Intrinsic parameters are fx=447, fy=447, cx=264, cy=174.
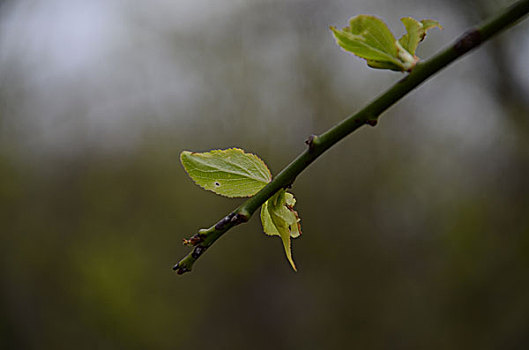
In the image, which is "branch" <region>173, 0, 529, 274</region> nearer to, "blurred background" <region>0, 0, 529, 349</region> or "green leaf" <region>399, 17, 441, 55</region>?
"green leaf" <region>399, 17, 441, 55</region>

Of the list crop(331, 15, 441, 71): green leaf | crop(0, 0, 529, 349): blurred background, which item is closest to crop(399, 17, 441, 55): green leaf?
crop(331, 15, 441, 71): green leaf

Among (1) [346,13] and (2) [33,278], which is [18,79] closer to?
(2) [33,278]

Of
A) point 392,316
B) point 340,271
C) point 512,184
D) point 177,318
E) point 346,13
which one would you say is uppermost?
point 346,13

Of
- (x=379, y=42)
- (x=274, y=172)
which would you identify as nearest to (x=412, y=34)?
(x=379, y=42)

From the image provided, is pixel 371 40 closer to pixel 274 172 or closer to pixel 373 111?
pixel 373 111

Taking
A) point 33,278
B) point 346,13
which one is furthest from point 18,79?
point 346,13

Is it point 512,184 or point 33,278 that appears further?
point 33,278
